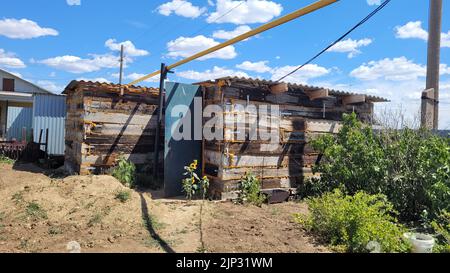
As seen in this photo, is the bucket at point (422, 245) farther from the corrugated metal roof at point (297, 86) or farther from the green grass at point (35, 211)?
the green grass at point (35, 211)

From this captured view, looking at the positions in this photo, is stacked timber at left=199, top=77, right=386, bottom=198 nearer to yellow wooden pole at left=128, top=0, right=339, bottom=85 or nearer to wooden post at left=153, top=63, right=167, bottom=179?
yellow wooden pole at left=128, top=0, right=339, bottom=85

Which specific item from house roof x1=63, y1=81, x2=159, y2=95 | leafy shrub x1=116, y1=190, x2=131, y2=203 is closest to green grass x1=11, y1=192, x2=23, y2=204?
leafy shrub x1=116, y1=190, x2=131, y2=203

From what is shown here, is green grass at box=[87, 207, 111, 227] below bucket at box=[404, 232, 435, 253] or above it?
below

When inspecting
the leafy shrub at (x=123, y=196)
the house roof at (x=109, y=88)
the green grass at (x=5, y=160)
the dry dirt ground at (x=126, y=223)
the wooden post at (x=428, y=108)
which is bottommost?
the dry dirt ground at (x=126, y=223)

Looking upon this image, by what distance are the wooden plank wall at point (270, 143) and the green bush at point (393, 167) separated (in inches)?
29.8

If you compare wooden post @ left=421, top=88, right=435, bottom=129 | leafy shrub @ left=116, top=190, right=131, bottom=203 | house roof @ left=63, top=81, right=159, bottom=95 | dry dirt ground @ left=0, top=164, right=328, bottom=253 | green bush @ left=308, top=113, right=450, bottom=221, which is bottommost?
dry dirt ground @ left=0, top=164, right=328, bottom=253

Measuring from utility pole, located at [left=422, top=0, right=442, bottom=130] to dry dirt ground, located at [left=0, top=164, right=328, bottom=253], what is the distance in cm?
362

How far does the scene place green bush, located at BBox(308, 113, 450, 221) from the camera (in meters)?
6.28

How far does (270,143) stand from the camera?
8695mm

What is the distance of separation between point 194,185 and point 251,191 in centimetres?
134

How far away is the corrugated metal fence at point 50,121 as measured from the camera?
1441 cm

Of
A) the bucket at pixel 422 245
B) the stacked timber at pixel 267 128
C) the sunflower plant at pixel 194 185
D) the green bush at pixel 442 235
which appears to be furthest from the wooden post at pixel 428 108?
the sunflower plant at pixel 194 185

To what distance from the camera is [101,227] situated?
5.55 meters
